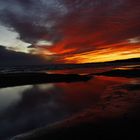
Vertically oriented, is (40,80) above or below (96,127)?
above

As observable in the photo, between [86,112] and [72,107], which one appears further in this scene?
[72,107]

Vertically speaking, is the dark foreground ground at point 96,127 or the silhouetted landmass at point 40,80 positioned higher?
the silhouetted landmass at point 40,80

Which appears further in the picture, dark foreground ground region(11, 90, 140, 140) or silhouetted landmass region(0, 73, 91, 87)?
silhouetted landmass region(0, 73, 91, 87)

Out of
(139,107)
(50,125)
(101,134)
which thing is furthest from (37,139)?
(139,107)

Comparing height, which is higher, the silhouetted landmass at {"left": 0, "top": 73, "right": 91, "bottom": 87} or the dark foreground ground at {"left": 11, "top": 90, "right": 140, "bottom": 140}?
the silhouetted landmass at {"left": 0, "top": 73, "right": 91, "bottom": 87}

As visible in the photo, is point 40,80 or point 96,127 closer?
point 96,127

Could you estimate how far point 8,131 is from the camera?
9.86 m

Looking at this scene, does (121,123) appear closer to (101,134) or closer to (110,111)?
(101,134)

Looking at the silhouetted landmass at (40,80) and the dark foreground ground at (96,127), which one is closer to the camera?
the dark foreground ground at (96,127)

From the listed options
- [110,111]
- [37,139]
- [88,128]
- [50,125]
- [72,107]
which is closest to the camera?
[37,139]

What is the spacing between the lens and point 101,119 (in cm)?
1086

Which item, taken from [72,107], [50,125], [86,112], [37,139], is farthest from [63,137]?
[72,107]

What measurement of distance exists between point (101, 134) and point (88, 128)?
0.94 m

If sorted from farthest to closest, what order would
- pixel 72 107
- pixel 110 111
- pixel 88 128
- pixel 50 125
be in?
pixel 72 107, pixel 110 111, pixel 50 125, pixel 88 128
